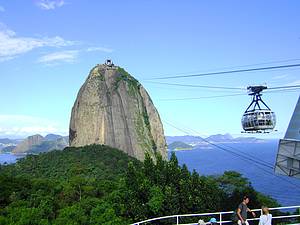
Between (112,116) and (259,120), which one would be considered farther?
(112,116)

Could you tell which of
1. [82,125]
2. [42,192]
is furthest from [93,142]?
[42,192]

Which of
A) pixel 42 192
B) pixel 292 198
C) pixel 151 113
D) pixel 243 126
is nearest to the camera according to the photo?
pixel 243 126

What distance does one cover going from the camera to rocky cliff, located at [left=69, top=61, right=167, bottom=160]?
84750mm

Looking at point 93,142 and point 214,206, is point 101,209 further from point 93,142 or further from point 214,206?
point 93,142

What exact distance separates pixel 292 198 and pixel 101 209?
171 ft

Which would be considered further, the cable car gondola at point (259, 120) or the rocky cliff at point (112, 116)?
the rocky cliff at point (112, 116)

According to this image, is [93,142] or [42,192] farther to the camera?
[93,142]

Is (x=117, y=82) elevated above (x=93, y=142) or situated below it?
above

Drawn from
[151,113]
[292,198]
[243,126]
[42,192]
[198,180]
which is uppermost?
[151,113]

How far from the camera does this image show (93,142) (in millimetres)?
84000

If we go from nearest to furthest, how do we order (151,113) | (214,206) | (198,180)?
1. (214,206)
2. (198,180)
3. (151,113)

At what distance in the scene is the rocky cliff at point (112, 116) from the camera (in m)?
84.8

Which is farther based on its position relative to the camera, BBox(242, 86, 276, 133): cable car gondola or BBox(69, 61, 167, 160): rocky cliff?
BBox(69, 61, 167, 160): rocky cliff

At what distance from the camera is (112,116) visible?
85.9 m
